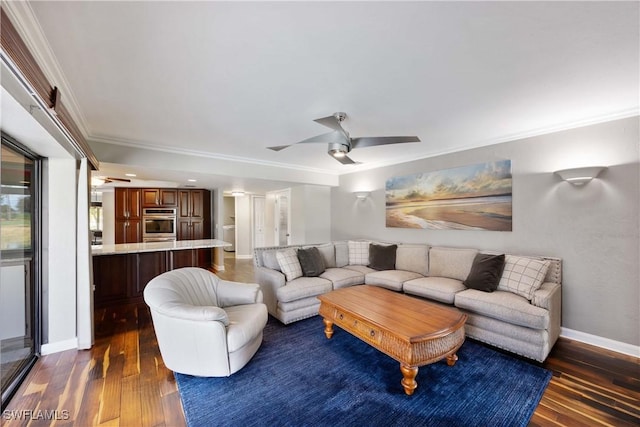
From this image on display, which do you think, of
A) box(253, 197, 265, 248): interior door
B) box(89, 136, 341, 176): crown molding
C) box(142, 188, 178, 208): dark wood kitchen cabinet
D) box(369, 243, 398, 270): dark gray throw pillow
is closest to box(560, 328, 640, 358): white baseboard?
box(369, 243, 398, 270): dark gray throw pillow

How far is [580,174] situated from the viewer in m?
2.71

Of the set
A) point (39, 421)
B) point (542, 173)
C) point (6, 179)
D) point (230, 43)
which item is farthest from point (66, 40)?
point (542, 173)

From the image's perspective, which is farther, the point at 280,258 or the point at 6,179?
the point at 280,258

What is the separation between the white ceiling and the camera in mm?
1387

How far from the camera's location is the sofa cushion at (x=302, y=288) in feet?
10.7

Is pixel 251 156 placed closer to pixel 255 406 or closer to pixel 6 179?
pixel 6 179

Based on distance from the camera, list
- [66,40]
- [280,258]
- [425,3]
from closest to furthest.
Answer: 1. [425,3]
2. [66,40]
3. [280,258]

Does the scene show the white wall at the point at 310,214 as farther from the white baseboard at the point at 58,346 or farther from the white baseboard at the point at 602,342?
the white baseboard at the point at 602,342

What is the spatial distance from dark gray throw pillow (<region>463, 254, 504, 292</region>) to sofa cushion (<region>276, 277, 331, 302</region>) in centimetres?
178

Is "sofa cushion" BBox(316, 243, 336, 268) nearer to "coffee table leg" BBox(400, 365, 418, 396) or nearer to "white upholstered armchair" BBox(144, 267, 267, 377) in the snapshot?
"white upholstered armchair" BBox(144, 267, 267, 377)

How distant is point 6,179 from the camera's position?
80.4 inches

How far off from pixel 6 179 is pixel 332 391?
9.98 feet

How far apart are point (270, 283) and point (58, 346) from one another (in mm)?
2178

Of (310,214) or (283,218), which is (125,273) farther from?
(283,218)
